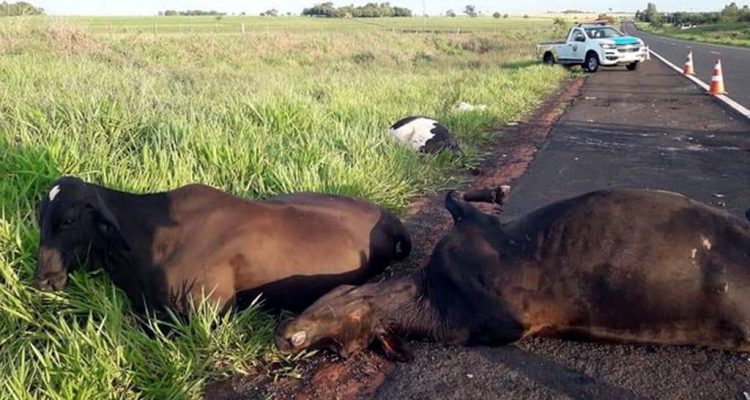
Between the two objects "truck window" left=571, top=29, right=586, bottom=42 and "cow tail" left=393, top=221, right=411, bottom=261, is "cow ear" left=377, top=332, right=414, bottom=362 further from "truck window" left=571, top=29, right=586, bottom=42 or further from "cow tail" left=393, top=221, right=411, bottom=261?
"truck window" left=571, top=29, right=586, bottom=42

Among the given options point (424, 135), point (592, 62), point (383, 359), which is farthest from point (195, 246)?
point (592, 62)

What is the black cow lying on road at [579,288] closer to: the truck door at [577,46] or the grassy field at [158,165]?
the grassy field at [158,165]

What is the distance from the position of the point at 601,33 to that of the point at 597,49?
5.02 ft

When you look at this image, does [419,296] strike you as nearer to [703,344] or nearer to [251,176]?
[703,344]

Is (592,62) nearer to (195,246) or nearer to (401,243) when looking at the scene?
(401,243)

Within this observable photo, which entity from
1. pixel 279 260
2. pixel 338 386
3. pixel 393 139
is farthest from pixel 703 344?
pixel 393 139

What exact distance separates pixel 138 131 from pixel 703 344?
5.03 meters

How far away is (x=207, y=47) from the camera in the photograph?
28.8 metres

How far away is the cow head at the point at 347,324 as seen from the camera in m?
3.41

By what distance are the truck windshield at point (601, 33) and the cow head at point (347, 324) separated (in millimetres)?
23465

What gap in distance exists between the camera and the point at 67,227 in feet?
12.1

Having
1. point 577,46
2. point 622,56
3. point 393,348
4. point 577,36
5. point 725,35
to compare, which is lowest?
point 725,35

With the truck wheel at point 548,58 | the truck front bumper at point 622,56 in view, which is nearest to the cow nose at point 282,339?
the truck front bumper at point 622,56

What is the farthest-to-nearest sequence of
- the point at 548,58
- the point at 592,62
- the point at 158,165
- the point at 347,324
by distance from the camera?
the point at 548,58, the point at 592,62, the point at 158,165, the point at 347,324
